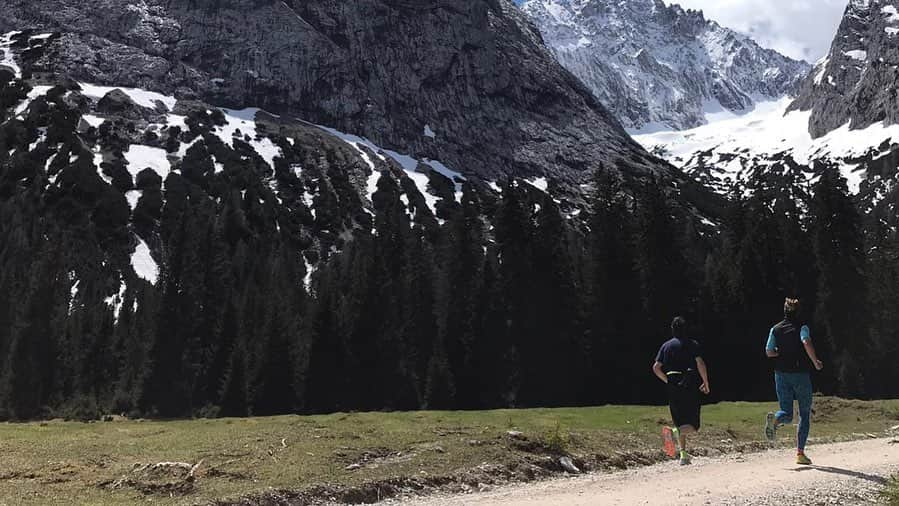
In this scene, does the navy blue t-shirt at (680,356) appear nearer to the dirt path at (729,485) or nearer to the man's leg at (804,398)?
the man's leg at (804,398)

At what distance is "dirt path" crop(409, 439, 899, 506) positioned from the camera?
40.3 feet

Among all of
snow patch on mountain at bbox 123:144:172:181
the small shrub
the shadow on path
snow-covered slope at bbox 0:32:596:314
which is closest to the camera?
the shadow on path

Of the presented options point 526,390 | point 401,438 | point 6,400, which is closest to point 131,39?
point 6,400

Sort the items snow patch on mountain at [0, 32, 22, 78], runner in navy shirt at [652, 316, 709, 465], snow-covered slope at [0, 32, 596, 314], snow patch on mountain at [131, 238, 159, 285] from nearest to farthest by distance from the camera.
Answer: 1. runner in navy shirt at [652, 316, 709, 465]
2. snow patch on mountain at [131, 238, 159, 285]
3. snow-covered slope at [0, 32, 596, 314]
4. snow patch on mountain at [0, 32, 22, 78]

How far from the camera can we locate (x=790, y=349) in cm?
1455

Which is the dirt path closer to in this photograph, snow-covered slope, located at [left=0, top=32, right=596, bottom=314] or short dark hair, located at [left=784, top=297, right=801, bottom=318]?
short dark hair, located at [left=784, top=297, right=801, bottom=318]

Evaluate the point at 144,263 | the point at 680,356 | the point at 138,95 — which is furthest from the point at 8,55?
the point at 680,356

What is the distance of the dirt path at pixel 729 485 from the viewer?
40.3 feet

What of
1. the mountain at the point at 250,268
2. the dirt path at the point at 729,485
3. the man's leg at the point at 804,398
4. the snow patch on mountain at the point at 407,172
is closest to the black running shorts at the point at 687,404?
the dirt path at the point at 729,485

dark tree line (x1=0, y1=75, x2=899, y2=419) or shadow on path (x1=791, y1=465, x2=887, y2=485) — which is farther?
dark tree line (x1=0, y1=75, x2=899, y2=419)

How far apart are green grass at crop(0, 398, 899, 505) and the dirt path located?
2447 millimetres

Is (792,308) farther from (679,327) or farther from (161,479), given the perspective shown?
(161,479)

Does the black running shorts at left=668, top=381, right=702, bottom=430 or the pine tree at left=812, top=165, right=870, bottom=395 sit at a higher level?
the pine tree at left=812, top=165, right=870, bottom=395

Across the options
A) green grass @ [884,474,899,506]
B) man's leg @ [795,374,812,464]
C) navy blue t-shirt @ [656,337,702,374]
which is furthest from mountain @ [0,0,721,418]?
green grass @ [884,474,899,506]
